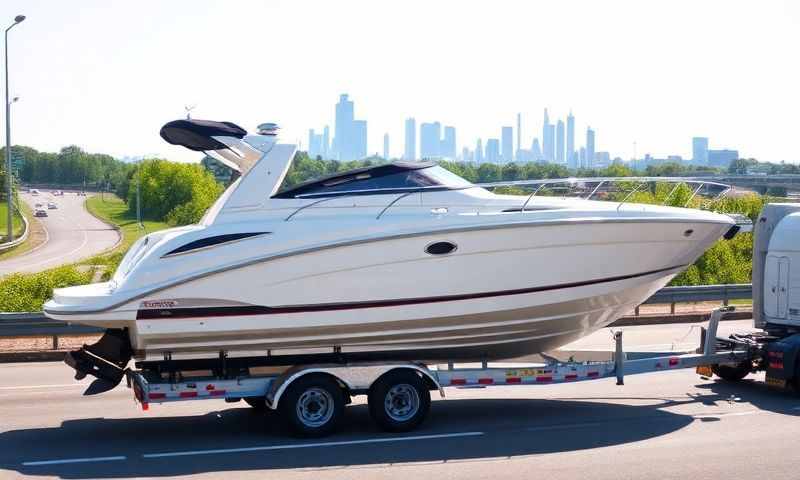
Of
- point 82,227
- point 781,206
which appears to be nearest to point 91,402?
point 781,206

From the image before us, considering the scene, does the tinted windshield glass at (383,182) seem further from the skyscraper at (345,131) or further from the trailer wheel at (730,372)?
the skyscraper at (345,131)

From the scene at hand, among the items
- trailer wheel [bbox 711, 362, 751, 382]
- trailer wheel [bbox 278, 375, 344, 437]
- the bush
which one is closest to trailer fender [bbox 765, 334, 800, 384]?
trailer wheel [bbox 711, 362, 751, 382]

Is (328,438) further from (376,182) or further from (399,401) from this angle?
(376,182)

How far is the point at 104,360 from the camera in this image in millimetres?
10711

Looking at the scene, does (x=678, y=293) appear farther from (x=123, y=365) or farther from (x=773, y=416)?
(x=123, y=365)

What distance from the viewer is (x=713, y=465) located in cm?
931

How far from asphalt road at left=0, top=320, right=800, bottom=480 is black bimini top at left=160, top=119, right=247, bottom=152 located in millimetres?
3246

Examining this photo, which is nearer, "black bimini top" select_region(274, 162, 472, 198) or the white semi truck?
the white semi truck

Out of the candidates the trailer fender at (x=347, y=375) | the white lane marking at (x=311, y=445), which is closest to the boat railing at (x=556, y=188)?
the trailer fender at (x=347, y=375)

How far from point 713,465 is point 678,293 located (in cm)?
1105

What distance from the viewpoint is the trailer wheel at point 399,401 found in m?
10.6

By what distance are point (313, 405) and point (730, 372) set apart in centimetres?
594

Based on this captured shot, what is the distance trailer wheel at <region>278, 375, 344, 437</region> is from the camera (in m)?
10.5

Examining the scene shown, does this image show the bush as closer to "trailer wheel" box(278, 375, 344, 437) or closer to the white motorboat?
the white motorboat
